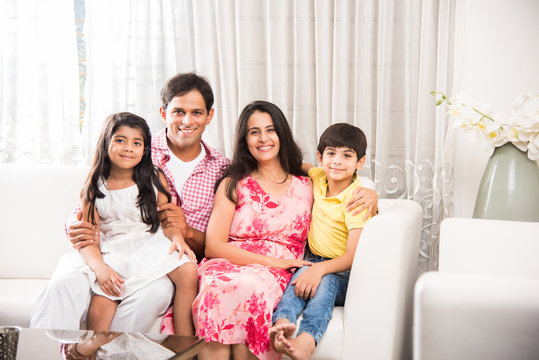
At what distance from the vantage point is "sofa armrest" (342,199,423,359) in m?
1.47

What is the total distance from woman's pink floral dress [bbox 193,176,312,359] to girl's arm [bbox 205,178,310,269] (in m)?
0.03

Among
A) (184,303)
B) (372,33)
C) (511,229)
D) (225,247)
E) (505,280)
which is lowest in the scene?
(184,303)

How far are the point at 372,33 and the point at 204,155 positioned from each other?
3.14 feet

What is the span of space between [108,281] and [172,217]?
13.9 inches

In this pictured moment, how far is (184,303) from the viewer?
1623 mm

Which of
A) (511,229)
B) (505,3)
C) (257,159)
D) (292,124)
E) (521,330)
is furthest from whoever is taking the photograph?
Answer: (292,124)

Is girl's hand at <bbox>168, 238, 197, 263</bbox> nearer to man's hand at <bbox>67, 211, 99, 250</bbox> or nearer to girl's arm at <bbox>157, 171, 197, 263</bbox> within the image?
girl's arm at <bbox>157, 171, 197, 263</bbox>

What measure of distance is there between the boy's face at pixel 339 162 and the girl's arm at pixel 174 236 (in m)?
0.56

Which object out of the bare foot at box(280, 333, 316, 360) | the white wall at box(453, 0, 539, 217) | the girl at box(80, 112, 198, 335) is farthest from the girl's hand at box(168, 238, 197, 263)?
the white wall at box(453, 0, 539, 217)

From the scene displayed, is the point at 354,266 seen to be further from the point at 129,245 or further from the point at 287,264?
the point at 129,245

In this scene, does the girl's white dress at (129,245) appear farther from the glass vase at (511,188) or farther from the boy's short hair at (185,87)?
the glass vase at (511,188)

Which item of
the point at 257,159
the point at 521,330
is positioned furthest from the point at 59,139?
the point at 521,330

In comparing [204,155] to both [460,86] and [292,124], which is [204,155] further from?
[460,86]

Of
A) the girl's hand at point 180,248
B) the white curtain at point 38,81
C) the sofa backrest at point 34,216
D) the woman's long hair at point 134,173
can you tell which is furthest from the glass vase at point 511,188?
the white curtain at point 38,81
